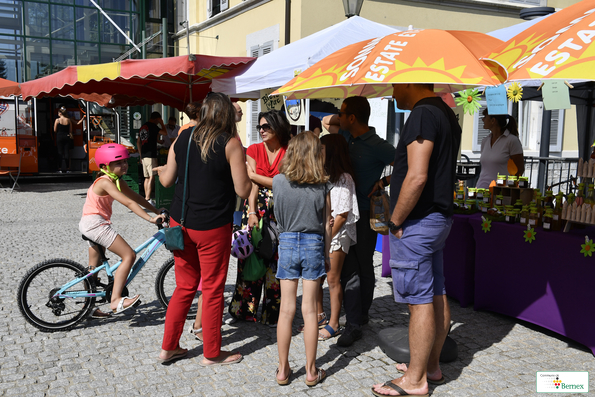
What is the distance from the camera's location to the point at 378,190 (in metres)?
3.82

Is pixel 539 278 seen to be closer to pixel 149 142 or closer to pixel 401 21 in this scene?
pixel 149 142

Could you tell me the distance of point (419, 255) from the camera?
2986mm

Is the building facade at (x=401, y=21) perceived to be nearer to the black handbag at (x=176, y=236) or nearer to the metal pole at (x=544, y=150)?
the metal pole at (x=544, y=150)

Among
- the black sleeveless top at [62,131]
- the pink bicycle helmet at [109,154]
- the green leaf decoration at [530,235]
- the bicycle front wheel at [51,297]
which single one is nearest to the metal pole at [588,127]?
the green leaf decoration at [530,235]

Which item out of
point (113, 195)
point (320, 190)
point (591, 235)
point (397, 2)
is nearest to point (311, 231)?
point (320, 190)

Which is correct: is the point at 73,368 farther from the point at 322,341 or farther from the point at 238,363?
the point at 322,341

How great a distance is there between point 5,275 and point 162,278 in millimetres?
2265

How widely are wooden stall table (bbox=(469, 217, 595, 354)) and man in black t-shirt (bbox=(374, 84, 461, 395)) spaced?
4.27 ft

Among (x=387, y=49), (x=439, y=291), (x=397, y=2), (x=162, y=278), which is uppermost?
(x=397, y=2)

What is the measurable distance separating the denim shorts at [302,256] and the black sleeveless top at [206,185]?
0.50 metres

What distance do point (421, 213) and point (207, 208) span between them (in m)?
1.33

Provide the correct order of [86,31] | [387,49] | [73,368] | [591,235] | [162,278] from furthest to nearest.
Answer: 1. [86,31]
2. [162,278]
3. [591,235]
4. [73,368]
5. [387,49]

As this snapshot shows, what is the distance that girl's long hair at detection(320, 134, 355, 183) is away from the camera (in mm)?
3586

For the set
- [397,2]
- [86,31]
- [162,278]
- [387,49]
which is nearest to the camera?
[387,49]
